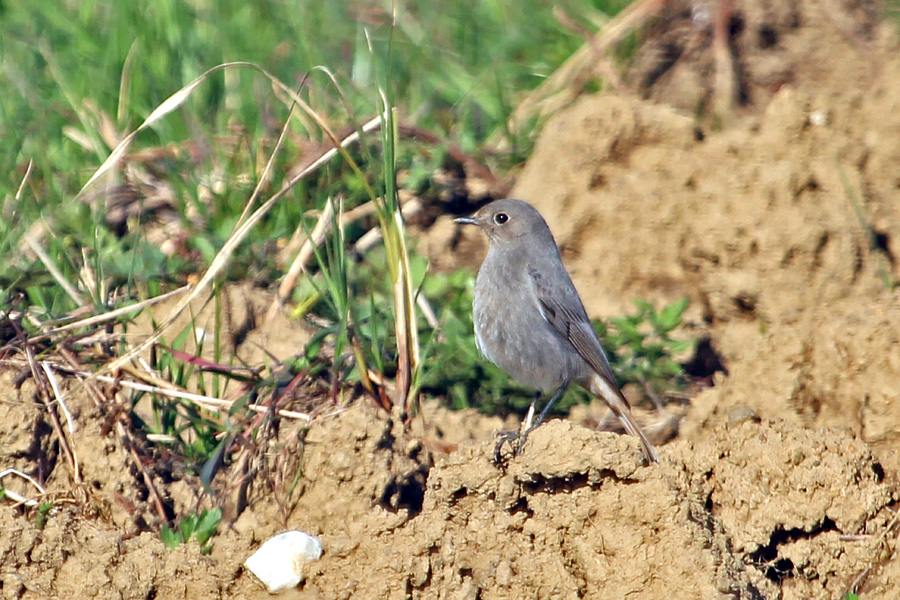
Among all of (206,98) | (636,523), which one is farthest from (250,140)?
(636,523)

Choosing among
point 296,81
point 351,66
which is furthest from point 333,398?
point 351,66

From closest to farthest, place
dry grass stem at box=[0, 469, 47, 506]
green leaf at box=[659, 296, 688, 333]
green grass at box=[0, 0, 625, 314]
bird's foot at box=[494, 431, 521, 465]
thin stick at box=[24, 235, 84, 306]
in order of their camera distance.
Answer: bird's foot at box=[494, 431, 521, 465]
dry grass stem at box=[0, 469, 47, 506]
thin stick at box=[24, 235, 84, 306]
green leaf at box=[659, 296, 688, 333]
green grass at box=[0, 0, 625, 314]

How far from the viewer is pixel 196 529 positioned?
4180 mm

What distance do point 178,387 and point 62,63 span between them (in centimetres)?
338

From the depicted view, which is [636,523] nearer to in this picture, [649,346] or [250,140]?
[649,346]

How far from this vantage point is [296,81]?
22.9 ft

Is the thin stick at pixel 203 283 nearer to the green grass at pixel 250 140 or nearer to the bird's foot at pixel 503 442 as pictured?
the green grass at pixel 250 140

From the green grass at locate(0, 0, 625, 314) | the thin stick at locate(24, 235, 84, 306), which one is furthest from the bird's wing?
the thin stick at locate(24, 235, 84, 306)

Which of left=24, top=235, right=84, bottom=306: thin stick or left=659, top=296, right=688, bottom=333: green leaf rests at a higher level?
left=24, top=235, right=84, bottom=306: thin stick

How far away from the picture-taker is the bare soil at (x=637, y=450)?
11.9 feet

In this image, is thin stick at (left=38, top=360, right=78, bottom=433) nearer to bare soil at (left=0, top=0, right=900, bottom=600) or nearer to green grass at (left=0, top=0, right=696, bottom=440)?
bare soil at (left=0, top=0, right=900, bottom=600)

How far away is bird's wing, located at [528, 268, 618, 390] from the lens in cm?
516

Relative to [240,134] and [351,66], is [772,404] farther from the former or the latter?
[351,66]

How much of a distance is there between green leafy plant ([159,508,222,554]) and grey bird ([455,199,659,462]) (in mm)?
1538
